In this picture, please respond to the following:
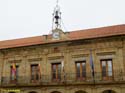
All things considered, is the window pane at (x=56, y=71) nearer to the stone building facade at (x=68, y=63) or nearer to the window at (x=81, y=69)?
the stone building facade at (x=68, y=63)

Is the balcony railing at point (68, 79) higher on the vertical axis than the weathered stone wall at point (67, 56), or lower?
lower

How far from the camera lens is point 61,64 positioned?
24547 millimetres

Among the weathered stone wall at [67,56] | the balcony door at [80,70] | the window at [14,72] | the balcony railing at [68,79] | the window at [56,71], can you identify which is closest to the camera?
the balcony railing at [68,79]

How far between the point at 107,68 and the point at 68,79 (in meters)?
3.63

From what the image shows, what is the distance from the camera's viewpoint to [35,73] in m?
25.6

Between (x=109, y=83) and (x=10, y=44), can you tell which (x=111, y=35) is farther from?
(x=10, y=44)

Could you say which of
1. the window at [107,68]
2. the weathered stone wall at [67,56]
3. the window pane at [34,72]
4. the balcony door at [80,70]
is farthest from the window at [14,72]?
the window at [107,68]

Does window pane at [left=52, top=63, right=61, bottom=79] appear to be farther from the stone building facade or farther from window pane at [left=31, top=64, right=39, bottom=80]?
window pane at [left=31, top=64, right=39, bottom=80]

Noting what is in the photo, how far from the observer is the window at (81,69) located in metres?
23.5

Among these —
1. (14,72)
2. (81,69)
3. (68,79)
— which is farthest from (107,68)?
(14,72)

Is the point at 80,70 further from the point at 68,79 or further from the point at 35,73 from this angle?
the point at 35,73

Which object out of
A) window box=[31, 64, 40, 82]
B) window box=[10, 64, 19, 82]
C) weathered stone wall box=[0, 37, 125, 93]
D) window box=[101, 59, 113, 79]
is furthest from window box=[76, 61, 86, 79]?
window box=[10, 64, 19, 82]

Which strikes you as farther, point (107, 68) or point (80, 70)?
point (80, 70)

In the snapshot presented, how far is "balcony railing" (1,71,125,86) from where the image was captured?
22.0 metres
